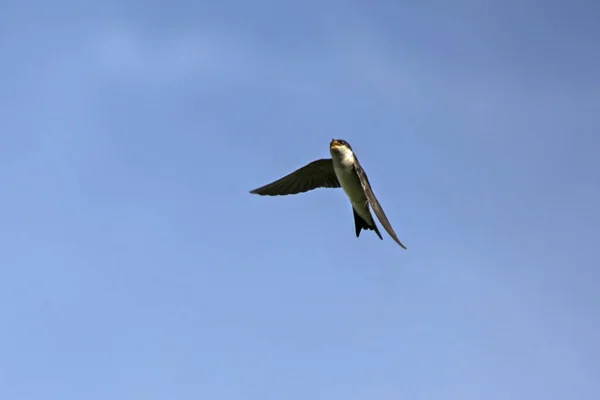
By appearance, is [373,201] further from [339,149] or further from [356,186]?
[339,149]

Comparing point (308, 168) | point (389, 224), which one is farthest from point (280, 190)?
point (389, 224)

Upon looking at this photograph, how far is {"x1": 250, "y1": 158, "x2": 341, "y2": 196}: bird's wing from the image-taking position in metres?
16.5

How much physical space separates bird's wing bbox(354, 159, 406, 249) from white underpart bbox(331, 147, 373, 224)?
10 centimetres

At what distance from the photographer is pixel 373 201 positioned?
Result: 14.2 metres

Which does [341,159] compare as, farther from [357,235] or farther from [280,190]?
[280,190]

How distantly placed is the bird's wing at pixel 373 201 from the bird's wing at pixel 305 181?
1.58 m

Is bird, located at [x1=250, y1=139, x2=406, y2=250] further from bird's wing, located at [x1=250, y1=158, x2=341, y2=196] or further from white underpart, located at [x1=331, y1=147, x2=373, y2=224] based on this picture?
bird's wing, located at [x1=250, y1=158, x2=341, y2=196]

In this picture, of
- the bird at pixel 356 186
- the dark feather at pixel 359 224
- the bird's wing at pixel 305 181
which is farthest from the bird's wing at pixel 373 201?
the bird's wing at pixel 305 181

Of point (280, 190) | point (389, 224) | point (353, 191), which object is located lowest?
point (389, 224)

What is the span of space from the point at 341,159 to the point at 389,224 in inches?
69.2

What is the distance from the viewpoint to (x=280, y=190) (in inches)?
679

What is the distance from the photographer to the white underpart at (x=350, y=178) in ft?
48.1

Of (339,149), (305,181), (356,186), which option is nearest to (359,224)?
(356,186)

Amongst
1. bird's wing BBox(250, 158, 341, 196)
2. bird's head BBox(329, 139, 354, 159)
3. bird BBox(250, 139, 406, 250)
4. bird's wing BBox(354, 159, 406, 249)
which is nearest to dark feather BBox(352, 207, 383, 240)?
bird BBox(250, 139, 406, 250)
